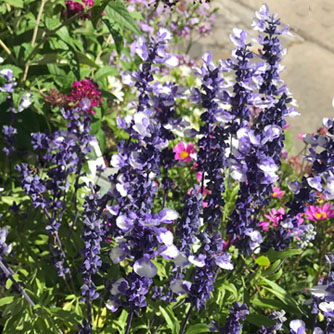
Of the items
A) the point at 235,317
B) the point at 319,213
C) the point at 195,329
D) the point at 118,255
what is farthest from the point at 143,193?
the point at 319,213

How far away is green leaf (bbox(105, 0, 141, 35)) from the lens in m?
2.38

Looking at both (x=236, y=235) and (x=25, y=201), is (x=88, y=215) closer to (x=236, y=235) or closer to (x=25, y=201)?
(x=236, y=235)

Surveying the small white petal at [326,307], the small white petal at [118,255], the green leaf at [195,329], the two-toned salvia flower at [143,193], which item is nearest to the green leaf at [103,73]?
the two-toned salvia flower at [143,193]

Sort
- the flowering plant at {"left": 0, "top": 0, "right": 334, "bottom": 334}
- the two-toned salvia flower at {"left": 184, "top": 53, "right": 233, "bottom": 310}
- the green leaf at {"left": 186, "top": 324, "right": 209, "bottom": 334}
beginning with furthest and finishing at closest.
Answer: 1. the green leaf at {"left": 186, "top": 324, "right": 209, "bottom": 334}
2. the two-toned salvia flower at {"left": 184, "top": 53, "right": 233, "bottom": 310}
3. the flowering plant at {"left": 0, "top": 0, "right": 334, "bottom": 334}

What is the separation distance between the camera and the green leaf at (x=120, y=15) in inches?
93.6

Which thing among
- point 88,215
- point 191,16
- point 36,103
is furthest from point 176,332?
point 191,16

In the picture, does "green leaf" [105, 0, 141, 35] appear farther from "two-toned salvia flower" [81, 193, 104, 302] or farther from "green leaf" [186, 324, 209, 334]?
"green leaf" [186, 324, 209, 334]

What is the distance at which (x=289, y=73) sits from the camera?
18.1ft

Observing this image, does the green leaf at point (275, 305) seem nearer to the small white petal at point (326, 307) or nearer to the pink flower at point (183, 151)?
the small white petal at point (326, 307)

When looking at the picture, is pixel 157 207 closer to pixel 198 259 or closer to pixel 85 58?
pixel 85 58

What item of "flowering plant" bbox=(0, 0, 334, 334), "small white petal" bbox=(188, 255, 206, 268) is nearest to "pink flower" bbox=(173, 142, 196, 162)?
"flowering plant" bbox=(0, 0, 334, 334)

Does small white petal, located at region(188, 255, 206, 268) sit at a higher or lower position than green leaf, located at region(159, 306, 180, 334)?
higher

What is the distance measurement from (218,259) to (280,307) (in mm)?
742

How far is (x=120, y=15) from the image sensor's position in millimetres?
2402
